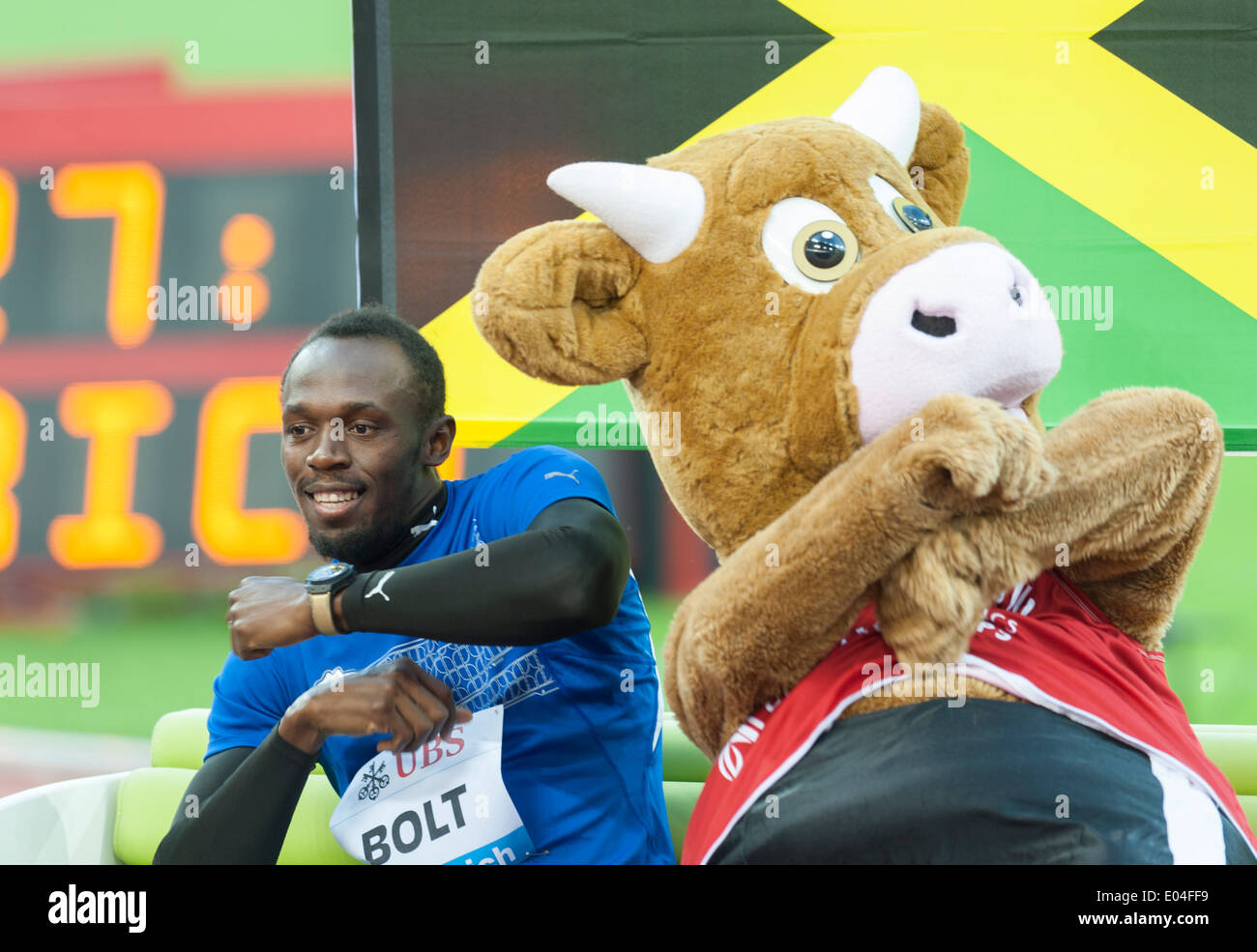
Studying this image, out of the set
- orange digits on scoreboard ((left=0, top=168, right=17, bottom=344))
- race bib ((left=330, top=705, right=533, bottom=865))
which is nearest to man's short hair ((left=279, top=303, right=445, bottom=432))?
race bib ((left=330, top=705, right=533, bottom=865))

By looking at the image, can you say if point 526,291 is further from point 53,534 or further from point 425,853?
point 53,534

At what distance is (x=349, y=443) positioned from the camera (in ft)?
3.87

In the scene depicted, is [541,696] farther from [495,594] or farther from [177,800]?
[177,800]

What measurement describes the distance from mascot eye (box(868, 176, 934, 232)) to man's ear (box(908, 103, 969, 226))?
21 cm

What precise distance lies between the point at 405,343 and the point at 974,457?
644mm

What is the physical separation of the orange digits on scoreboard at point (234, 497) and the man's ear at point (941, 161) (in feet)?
5.54

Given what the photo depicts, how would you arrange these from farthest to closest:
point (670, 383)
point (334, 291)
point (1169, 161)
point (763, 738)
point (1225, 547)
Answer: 1. point (1225, 547)
2. point (334, 291)
3. point (1169, 161)
4. point (670, 383)
5. point (763, 738)

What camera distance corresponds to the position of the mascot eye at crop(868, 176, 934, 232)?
1.07 metres

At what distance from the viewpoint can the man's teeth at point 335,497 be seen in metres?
1.18

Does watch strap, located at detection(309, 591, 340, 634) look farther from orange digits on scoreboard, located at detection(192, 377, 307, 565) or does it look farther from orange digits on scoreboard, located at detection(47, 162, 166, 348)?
orange digits on scoreboard, located at detection(47, 162, 166, 348)
